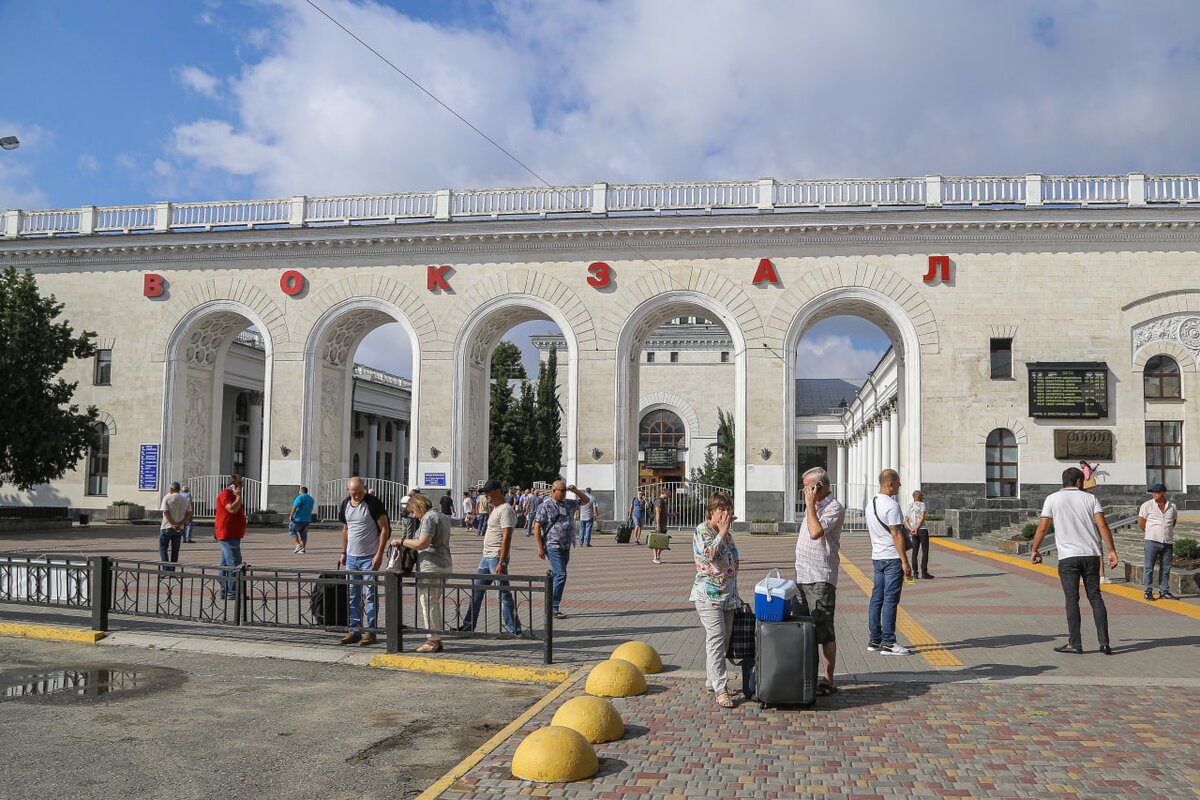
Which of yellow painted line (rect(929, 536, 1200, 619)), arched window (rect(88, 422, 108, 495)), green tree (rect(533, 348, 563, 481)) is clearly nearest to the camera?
yellow painted line (rect(929, 536, 1200, 619))

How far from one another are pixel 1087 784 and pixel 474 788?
12.0ft

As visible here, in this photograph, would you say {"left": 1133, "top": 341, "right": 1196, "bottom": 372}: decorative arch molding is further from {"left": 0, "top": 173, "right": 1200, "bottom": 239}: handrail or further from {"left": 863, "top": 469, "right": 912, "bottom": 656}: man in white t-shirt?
{"left": 863, "top": 469, "right": 912, "bottom": 656}: man in white t-shirt

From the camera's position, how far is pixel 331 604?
10891 mm

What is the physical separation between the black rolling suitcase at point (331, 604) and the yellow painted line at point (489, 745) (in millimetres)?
3263

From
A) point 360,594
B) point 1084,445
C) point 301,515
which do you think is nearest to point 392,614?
point 360,594

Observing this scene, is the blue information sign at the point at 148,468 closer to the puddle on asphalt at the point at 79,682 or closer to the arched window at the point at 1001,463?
the puddle on asphalt at the point at 79,682

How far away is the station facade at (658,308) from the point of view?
101 ft

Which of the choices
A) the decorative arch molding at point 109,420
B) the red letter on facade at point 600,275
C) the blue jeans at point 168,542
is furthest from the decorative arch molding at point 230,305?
the blue jeans at point 168,542

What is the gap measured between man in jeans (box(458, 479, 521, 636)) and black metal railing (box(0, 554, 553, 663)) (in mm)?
35

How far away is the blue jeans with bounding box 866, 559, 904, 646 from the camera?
9.53 m

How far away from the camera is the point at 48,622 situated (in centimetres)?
1198

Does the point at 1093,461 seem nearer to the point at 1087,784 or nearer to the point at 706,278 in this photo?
the point at 706,278

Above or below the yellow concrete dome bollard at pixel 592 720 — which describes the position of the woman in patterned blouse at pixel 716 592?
above

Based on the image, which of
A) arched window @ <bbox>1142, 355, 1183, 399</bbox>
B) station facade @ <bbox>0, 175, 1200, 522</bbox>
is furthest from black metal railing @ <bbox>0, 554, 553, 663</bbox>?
arched window @ <bbox>1142, 355, 1183, 399</bbox>
